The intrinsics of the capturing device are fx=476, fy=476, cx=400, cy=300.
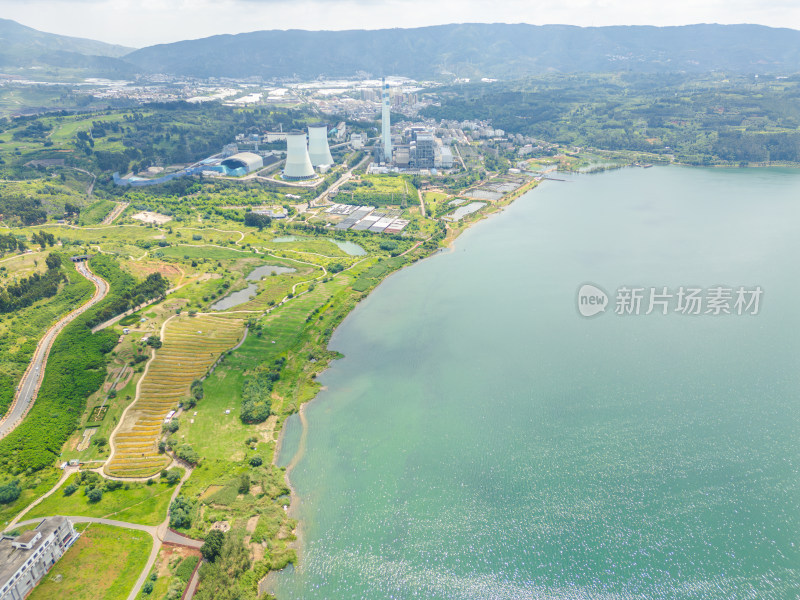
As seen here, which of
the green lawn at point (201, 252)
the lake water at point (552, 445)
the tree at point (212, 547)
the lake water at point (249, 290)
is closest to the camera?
the tree at point (212, 547)

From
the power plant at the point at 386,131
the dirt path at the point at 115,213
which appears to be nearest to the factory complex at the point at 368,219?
the power plant at the point at 386,131

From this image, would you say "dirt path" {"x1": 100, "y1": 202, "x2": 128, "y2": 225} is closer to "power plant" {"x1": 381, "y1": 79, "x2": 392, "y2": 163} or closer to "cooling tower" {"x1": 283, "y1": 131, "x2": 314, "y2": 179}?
"cooling tower" {"x1": 283, "y1": 131, "x2": 314, "y2": 179}

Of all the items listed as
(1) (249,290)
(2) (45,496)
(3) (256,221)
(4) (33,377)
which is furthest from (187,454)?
(3) (256,221)

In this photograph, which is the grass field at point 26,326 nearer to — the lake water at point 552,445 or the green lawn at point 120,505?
the green lawn at point 120,505

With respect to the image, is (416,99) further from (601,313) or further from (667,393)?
(667,393)

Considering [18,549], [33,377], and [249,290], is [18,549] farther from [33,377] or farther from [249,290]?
[249,290]

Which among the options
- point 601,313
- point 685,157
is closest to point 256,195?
point 601,313
